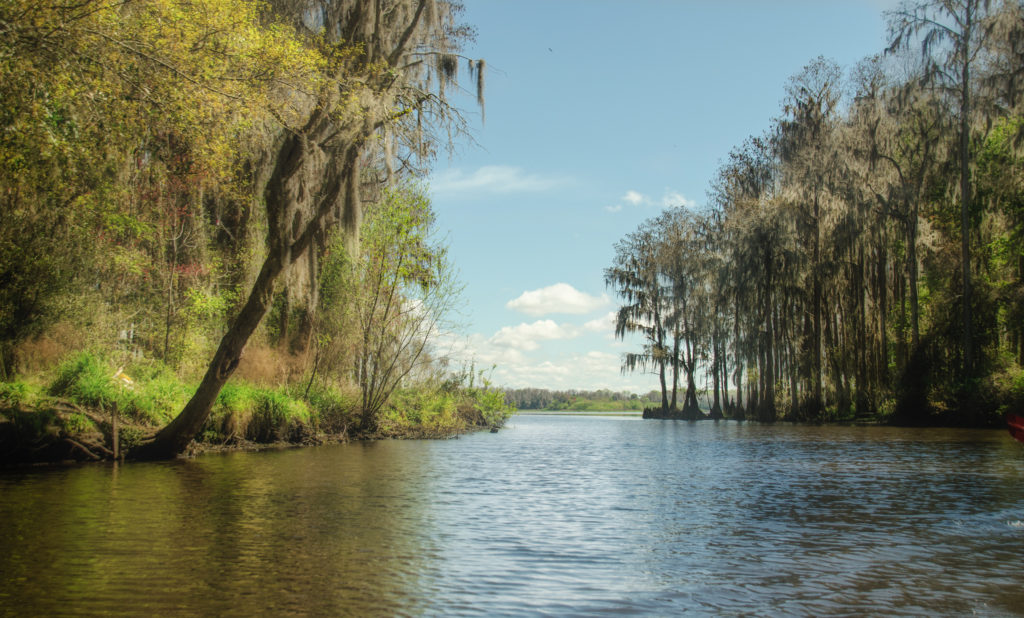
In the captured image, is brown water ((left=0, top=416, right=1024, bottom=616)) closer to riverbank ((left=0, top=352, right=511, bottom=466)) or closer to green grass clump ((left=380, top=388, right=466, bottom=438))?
riverbank ((left=0, top=352, right=511, bottom=466))

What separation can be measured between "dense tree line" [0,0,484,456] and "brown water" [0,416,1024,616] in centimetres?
425

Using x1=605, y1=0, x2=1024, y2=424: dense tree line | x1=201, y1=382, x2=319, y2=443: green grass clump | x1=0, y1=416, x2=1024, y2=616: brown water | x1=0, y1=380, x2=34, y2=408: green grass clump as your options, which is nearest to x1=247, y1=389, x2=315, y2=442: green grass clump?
x1=201, y1=382, x2=319, y2=443: green grass clump

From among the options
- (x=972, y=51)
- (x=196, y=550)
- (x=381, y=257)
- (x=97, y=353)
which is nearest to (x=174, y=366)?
(x=97, y=353)

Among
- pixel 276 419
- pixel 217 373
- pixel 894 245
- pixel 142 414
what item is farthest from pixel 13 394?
pixel 894 245

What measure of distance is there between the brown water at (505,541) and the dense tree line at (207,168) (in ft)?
14.0

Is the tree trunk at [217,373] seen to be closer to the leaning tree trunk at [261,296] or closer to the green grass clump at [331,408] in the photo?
the leaning tree trunk at [261,296]

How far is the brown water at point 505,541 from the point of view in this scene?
16.4 feet

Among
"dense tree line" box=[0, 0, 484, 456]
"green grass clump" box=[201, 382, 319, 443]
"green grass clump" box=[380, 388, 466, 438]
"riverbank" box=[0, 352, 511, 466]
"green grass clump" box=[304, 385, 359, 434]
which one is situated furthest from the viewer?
"green grass clump" box=[380, 388, 466, 438]

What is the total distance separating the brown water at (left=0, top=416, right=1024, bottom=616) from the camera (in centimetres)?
498

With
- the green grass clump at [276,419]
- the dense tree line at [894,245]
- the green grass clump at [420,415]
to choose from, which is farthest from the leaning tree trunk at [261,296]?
the dense tree line at [894,245]

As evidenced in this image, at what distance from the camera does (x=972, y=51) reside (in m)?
25.4

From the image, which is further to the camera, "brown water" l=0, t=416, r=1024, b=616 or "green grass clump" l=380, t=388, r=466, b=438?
"green grass clump" l=380, t=388, r=466, b=438

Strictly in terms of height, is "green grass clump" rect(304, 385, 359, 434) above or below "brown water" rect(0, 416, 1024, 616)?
above

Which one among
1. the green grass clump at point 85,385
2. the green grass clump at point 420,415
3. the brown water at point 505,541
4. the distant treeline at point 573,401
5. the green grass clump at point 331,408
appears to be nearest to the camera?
the brown water at point 505,541
